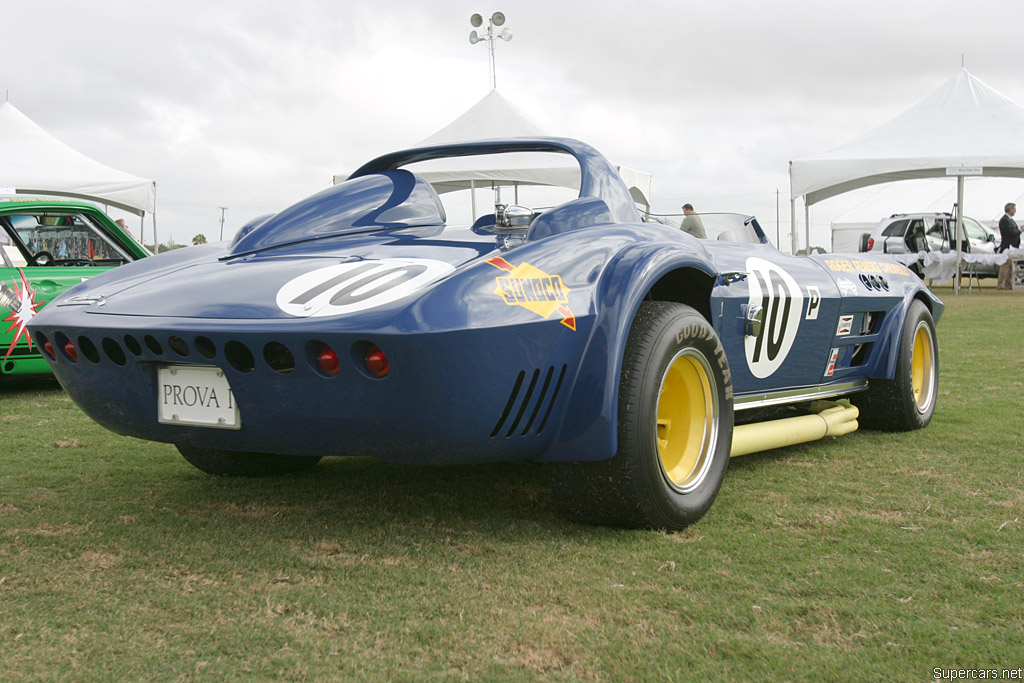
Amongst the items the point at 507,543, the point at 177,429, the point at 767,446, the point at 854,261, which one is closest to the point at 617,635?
the point at 507,543

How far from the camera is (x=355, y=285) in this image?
2318mm

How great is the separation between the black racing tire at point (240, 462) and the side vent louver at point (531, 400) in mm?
1419

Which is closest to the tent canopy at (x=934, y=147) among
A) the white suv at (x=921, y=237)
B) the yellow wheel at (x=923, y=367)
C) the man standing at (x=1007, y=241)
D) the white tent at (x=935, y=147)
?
the white tent at (x=935, y=147)

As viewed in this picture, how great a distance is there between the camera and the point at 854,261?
4.38 metres

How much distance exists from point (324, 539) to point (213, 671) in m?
0.88

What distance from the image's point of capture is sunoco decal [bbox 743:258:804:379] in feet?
11.4

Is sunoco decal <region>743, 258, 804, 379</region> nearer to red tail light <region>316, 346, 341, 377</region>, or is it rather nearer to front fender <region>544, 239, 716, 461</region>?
front fender <region>544, 239, 716, 461</region>

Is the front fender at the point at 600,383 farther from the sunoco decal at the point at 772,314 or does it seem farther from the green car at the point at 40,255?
the green car at the point at 40,255

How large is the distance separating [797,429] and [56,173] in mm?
13704

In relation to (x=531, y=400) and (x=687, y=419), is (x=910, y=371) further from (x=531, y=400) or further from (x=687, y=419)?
(x=531, y=400)

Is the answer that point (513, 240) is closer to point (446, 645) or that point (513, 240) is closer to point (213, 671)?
point (446, 645)

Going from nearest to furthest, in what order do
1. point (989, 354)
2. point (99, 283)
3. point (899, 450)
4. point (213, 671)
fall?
point (213, 671), point (99, 283), point (899, 450), point (989, 354)

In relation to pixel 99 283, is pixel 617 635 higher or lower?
lower

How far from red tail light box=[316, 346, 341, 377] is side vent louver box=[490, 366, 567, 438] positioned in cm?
43
